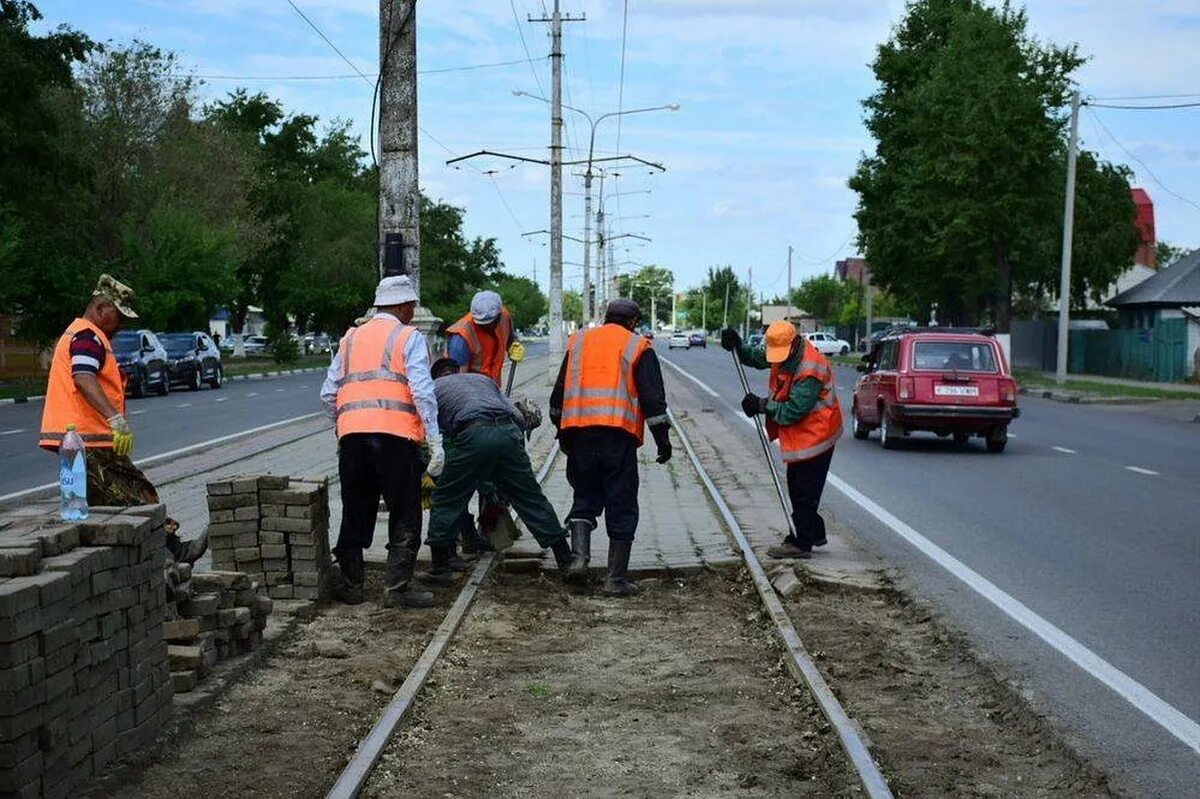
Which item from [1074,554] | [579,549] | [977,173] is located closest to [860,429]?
[1074,554]

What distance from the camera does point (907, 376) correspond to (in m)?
21.7

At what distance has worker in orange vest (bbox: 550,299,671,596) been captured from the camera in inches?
394

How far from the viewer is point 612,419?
32.8ft

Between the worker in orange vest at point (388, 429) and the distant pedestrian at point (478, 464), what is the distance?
608 mm

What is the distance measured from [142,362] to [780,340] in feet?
99.1

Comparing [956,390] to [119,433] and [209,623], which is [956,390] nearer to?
[119,433]

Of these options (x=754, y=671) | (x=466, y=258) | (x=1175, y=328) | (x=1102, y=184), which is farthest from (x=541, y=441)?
(x=466, y=258)

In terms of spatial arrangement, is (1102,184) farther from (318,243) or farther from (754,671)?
(754,671)

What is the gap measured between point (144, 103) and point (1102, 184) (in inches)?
1383

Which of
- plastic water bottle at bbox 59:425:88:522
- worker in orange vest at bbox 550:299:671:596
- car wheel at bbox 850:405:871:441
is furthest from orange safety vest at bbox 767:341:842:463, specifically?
car wheel at bbox 850:405:871:441

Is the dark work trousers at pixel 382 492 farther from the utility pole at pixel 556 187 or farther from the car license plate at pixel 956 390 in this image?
the utility pole at pixel 556 187

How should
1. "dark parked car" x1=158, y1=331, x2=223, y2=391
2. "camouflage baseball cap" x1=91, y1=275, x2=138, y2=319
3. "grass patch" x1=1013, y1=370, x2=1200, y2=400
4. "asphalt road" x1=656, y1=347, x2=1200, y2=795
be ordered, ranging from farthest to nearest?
1. "dark parked car" x1=158, y1=331, x2=223, y2=391
2. "grass patch" x1=1013, y1=370, x2=1200, y2=400
3. "camouflage baseball cap" x1=91, y1=275, x2=138, y2=319
4. "asphalt road" x1=656, y1=347, x2=1200, y2=795

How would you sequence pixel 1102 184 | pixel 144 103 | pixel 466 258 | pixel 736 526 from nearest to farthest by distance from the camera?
pixel 736 526, pixel 144 103, pixel 1102 184, pixel 466 258

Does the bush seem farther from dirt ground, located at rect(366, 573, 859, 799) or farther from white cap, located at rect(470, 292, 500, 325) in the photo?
dirt ground, located at rect(366, 573, 859, 799)
